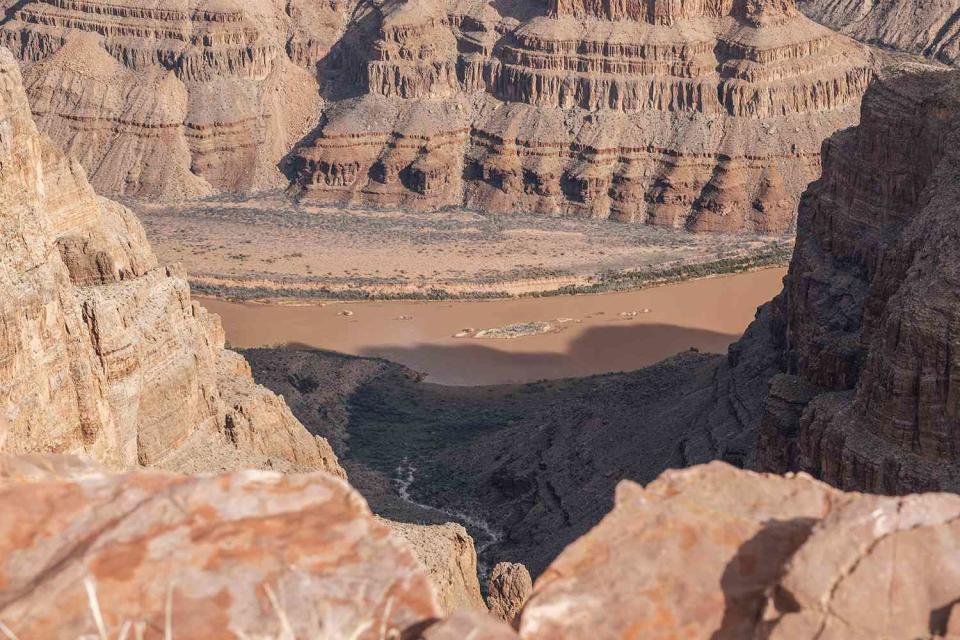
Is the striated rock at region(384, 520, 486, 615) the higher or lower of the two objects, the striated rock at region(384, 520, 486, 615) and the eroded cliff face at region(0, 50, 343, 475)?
the lower

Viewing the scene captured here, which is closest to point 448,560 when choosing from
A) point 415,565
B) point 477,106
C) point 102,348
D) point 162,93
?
point 102,348

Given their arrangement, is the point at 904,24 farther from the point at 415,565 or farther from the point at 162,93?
the point at 415,565

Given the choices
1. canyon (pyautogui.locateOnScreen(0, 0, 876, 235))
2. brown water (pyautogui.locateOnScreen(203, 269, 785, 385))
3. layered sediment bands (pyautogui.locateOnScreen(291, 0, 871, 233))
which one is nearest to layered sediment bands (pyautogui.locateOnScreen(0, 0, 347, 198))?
canyon (pyautogui.locateOnScreen(0, 0, 876, 235))

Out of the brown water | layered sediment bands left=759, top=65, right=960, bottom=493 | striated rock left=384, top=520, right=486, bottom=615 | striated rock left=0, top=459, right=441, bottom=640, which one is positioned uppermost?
striated rock left=0, top=459, right=441, bottom=640

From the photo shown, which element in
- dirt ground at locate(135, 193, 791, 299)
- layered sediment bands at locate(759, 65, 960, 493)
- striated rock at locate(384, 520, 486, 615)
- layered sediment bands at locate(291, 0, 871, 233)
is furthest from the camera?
layered sediment bands at locate(291, 0, 871, 233)

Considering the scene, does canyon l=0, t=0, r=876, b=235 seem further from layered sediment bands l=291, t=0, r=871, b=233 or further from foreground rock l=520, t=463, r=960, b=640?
foreground rock l=520, t=463, r=960, b=640

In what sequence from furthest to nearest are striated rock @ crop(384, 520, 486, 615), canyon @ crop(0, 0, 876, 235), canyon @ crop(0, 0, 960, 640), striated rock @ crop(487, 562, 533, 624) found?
canyon @ crop(0, 0, 876, 235) < striated rock @ crop(487, 562, 533, 624) < striated rock @ crop(384, 520, 486, 615) < canyon @ crop(0, 0, 960, 640)

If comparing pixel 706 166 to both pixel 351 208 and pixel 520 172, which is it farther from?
pixel 351 208

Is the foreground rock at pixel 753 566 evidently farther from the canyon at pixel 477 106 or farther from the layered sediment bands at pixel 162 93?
the layered sediment bands at pixel 162 93

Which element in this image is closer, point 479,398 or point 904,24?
point 479,398
